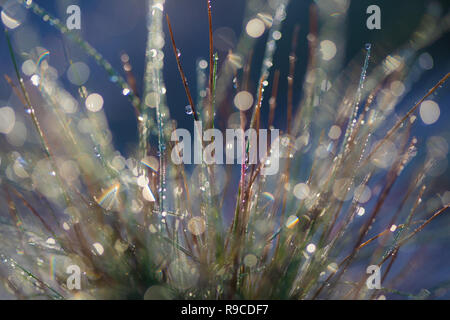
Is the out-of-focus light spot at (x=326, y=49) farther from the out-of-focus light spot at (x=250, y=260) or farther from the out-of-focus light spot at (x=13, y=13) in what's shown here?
the out-of-focus light spot at (x=13, y=13)

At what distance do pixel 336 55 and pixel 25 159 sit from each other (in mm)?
929

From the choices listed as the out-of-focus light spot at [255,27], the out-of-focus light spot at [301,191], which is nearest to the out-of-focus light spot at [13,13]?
the out-of-focus light spot at [255,27]

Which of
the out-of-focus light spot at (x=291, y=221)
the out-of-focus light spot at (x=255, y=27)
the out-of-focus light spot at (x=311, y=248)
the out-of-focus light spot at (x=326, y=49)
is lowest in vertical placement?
the out-of-focus light spot at (x=311, y=248)

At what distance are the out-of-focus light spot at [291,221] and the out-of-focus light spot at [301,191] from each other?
0.09ft

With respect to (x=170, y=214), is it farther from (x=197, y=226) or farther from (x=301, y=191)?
(x=301, y=191)

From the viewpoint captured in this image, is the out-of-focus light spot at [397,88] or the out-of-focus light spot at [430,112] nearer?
the out-of-focus light spot at [397,88]

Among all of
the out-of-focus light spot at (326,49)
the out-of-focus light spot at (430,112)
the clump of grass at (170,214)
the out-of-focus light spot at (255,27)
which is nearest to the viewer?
the clump of grass at (170,214)

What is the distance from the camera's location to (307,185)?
393 mm

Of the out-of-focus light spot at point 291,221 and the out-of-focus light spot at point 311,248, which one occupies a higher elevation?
the out-of-focus light spot at point 291,221

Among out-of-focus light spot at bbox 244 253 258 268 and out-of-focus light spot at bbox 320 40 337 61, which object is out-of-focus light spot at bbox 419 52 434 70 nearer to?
out-of-focus light spot at bbox 320 40 337 61

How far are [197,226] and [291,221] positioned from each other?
0.11 metres

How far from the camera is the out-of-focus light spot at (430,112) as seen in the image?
1009 millimetres
